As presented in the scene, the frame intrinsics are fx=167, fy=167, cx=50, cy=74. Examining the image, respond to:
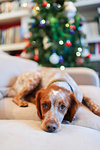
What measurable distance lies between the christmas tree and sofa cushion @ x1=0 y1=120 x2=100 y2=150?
179cm

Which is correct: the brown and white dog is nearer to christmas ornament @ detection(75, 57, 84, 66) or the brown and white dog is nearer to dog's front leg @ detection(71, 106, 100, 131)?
dog's front leg @ detection(71, 106, 100, 131)

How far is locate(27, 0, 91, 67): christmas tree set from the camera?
257 centimetres

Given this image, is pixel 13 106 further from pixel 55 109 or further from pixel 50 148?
pixel 50 148

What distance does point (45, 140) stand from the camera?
680 millimetres

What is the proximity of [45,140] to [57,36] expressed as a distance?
2.16m

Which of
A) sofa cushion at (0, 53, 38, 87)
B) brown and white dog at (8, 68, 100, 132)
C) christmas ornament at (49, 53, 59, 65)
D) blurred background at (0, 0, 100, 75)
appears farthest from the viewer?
blurred background at (0, 0, 100, 75)

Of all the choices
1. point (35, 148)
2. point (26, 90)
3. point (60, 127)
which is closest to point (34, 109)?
point (60, 127)

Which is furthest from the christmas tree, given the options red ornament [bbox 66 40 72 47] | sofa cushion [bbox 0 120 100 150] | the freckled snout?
sofa cushion [bbox 0 120 100 150]

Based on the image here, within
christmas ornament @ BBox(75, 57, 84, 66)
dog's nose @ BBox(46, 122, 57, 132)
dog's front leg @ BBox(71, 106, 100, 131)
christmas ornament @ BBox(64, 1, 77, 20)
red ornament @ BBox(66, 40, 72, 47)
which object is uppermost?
christmas ornament @ BBox(64, 1, 77, 20)

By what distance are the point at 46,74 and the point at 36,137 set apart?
114cm

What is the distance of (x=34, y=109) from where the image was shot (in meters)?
1.22

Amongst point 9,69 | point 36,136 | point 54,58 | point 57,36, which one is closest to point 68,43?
point 57,36

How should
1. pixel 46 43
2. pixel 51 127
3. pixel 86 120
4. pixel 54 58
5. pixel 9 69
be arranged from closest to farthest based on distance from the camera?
pixel 51 127 < pixel 86 120 < pixel 9 69 < pixel 54 58 < pixel 46 43

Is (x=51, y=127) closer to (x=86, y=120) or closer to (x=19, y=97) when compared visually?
(x=86, y=120)
